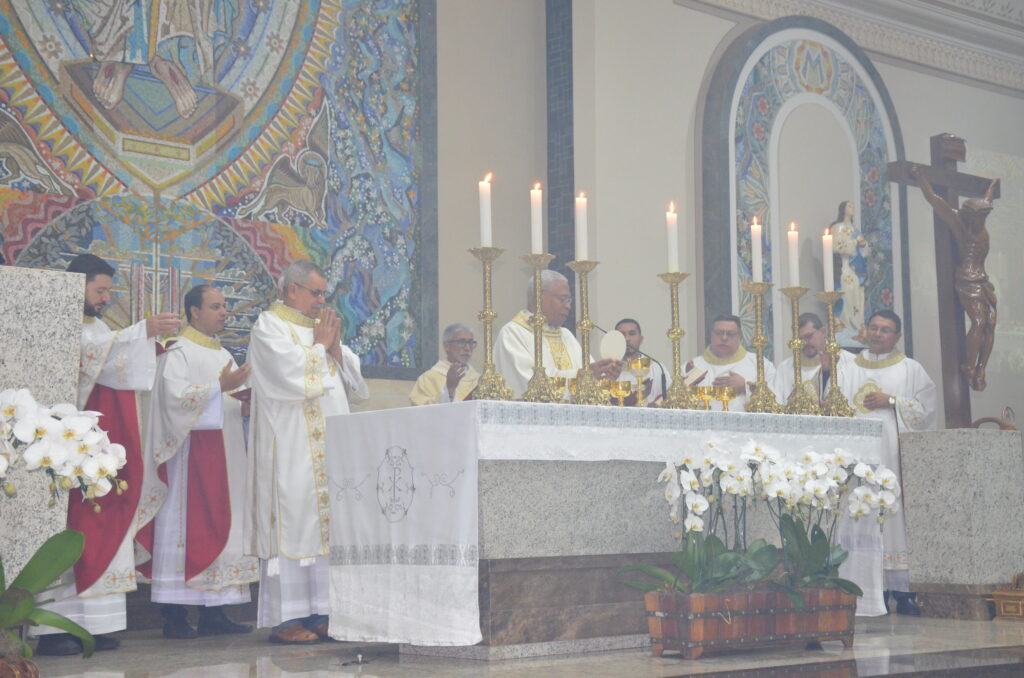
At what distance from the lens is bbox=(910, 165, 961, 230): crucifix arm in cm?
806

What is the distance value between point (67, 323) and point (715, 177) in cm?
640

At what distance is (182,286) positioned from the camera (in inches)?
311

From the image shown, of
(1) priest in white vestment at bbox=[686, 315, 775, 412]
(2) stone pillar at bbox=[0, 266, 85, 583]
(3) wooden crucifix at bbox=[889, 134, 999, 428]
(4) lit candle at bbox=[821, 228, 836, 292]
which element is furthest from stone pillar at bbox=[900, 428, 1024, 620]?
(2) stone pillar at bbox=[0, 266, 85, 583]

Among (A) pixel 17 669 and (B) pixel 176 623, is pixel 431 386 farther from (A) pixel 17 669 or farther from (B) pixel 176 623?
(A) pixel 17 669

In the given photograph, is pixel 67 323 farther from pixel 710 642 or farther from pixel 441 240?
pixel 441 240

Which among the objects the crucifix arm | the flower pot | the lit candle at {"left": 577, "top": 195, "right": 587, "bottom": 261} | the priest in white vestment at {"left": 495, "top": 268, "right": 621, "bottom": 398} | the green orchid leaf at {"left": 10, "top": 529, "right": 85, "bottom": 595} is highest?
the crucifix arm

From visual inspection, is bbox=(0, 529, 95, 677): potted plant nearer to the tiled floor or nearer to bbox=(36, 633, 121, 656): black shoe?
the tiled floor

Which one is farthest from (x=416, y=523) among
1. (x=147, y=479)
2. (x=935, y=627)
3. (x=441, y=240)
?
(x=441, y=240)

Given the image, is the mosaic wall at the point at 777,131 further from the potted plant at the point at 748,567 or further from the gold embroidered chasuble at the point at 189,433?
the potted plant at the point at 748,567

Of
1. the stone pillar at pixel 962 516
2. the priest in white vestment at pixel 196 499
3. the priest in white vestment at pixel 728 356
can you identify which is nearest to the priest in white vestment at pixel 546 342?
the priest in white vestment at pixel 196 499

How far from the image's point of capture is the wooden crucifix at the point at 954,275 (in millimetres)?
8070

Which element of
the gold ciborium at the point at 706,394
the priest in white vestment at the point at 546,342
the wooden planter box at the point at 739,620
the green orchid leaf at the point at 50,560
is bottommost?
the wooden planter box at the point at 739,620

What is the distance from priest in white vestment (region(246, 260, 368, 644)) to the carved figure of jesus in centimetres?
394

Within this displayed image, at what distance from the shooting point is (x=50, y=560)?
367 centimetres
